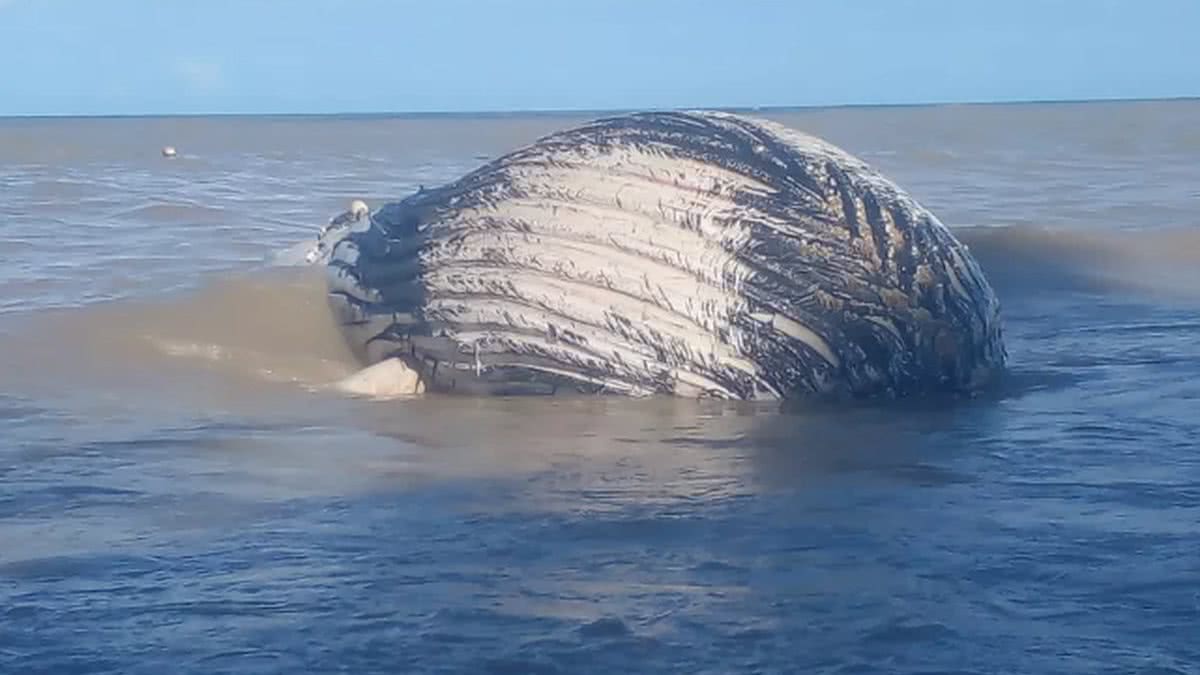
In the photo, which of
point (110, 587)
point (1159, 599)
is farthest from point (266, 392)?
point (1159, 599)

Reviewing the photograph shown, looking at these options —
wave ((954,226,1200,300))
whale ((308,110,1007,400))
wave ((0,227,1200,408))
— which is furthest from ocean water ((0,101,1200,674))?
wave ((954,226,1200,300))

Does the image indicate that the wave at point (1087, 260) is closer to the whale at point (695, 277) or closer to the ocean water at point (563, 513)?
the ocean water at point (563, 513)

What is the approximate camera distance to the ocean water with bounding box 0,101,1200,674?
11.1 feet

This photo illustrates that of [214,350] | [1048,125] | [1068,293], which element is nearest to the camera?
[214,350]

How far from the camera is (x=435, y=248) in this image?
589 centimetres

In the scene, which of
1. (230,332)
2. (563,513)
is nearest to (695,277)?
(563,513)

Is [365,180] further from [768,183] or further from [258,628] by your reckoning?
[258,628]

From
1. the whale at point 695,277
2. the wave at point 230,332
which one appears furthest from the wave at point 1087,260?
the whale at point 695,277

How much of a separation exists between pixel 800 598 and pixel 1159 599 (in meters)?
0.77

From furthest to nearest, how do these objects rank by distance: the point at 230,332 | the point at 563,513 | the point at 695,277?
the point at 230,332
the point at 695,277
the point at 563,513

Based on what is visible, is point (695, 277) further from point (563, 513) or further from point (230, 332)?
point (230, 332)

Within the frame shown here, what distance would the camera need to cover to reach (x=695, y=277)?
5.46 meters

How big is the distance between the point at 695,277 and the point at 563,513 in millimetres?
1354

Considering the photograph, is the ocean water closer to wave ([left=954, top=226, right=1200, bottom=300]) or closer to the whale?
the whale
